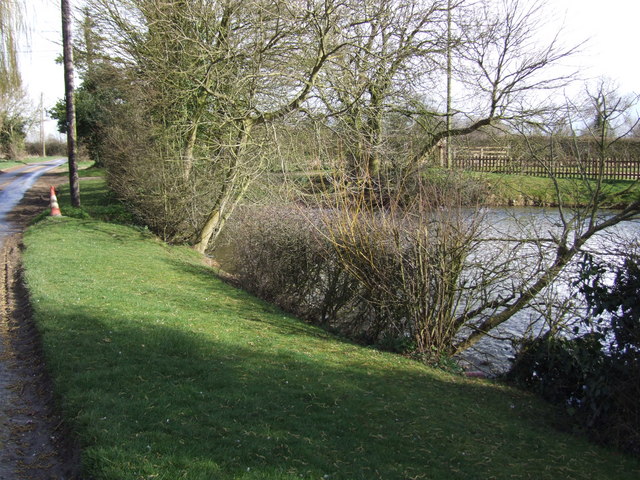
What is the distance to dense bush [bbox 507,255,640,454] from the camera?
6129mm

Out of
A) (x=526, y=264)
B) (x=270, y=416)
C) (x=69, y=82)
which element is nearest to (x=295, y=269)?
(x=526, y=264)

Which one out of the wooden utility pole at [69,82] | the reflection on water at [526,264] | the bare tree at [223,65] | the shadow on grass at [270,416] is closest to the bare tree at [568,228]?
the reflection on water at [526,264]

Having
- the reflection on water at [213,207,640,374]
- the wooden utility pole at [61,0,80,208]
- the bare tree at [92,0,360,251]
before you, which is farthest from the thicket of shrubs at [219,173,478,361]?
the wooden utility pole at [61,0,80,208]

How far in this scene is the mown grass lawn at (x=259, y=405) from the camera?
4133 mm

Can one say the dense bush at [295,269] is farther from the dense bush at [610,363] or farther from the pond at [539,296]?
the dense bush at [610,363]

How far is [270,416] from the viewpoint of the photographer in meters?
4.95

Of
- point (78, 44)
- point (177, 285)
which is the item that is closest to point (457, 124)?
point (177, 285)

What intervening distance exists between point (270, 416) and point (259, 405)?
0.23 m

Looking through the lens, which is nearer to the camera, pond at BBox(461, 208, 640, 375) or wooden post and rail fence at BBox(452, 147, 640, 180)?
pond at BBox(461, 208, 640, 375)

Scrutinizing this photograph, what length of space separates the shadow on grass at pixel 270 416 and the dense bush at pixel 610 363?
0.46m

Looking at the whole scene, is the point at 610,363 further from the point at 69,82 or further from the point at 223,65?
the point at 69,82

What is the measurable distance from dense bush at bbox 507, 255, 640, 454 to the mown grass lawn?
359 mm

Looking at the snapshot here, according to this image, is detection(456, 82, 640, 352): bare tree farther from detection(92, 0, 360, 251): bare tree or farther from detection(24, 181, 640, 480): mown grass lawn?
detection(92, 0, 360, 251): bare tree

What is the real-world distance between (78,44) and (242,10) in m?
8.57
